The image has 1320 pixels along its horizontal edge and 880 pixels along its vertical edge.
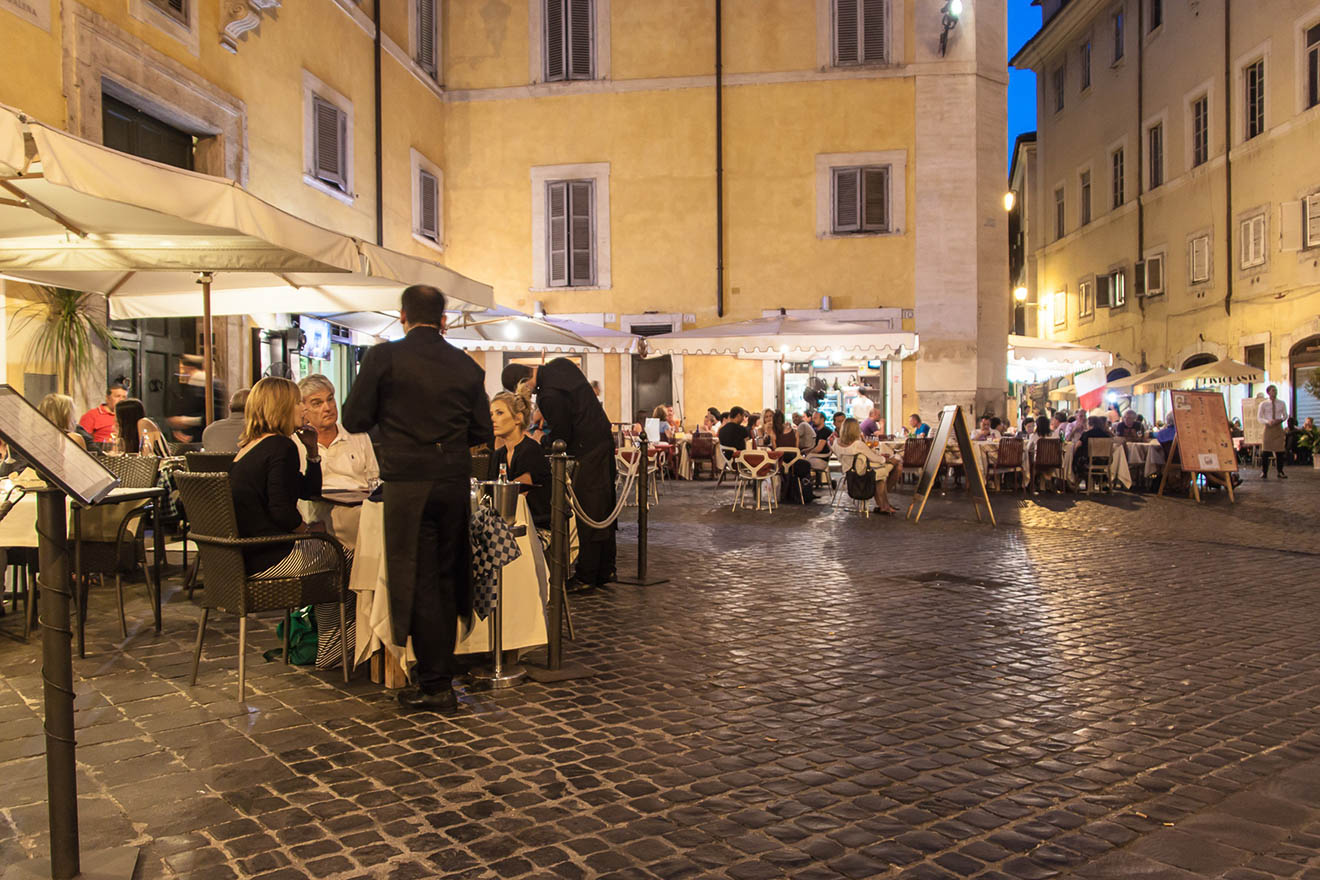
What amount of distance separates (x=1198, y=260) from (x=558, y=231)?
1699cm

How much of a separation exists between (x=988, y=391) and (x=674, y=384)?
20.4ft

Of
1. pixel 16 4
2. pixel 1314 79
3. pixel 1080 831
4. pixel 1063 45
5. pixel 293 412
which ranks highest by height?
pixel 1063 45

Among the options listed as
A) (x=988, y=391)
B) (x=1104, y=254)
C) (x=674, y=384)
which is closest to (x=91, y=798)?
(x=674, y=384)

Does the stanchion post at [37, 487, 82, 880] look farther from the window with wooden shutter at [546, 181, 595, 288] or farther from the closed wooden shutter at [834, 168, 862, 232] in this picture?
the closed wooden shutter at [834, 168, 862, 232]

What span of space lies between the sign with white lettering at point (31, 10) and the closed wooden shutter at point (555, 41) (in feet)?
37.8

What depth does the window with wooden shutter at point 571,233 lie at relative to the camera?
65.1 ft

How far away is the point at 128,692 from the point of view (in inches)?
177

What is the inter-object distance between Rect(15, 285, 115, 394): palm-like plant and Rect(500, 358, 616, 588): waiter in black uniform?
5466mm

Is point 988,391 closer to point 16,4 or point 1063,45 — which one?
point 16,4

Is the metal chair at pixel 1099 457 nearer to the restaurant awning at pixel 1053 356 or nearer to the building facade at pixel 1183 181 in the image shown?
the restaurant awning at pixel 1053 356

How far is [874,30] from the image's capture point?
1908cm

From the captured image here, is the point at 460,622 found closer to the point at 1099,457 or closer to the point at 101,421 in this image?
the point at 101,421

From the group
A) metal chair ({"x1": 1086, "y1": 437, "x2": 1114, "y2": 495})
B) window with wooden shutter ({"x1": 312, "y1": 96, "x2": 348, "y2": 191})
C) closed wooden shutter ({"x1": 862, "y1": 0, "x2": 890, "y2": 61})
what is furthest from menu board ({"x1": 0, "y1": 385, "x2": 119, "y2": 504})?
closed wooden shutter ({"x1": 862, "y1": 0, "x2": 890, "y2": 61})

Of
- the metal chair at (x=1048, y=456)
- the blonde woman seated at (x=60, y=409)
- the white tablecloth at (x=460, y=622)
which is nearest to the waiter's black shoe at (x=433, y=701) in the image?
the white tablecloth at (x=460, y=622)
